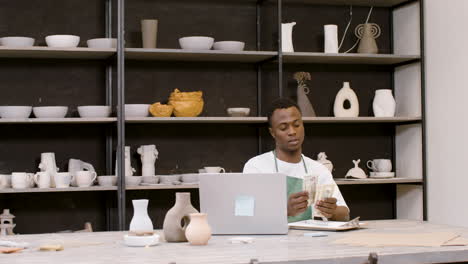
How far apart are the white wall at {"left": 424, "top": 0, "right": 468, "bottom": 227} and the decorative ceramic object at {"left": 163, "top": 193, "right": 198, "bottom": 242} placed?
2.46 m

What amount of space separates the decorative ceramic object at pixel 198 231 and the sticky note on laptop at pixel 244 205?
0.27 metres

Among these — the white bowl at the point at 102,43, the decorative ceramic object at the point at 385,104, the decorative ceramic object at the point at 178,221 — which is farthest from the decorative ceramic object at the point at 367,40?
the decorative ceramic object at the point at 178,221

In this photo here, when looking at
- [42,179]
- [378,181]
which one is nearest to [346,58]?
[378,181]

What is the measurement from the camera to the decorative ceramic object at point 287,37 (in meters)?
4.88

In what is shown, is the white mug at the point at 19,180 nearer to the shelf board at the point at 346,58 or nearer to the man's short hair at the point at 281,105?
the man's short hair at the point at 281,105

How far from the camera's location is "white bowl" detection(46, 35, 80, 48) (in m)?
4.47

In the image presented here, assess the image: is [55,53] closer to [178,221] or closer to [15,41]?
[15,41]

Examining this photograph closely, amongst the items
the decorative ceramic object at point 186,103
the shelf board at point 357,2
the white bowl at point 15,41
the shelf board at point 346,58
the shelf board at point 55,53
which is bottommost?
the decorative ceramic object at point 186,103

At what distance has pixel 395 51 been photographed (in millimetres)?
5477

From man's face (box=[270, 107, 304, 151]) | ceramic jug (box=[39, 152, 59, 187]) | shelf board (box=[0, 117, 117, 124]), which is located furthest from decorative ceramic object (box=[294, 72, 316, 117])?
ceramic jug (box=[39, 152, 59, 187])

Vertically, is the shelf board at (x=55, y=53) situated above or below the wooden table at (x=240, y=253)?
above

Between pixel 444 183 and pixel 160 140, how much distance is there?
76.3 inches

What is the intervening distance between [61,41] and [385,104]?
2.28m

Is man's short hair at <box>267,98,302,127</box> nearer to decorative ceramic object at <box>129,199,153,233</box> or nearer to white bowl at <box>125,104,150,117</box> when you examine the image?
white bowl at <box>125,104,150,117</box>
